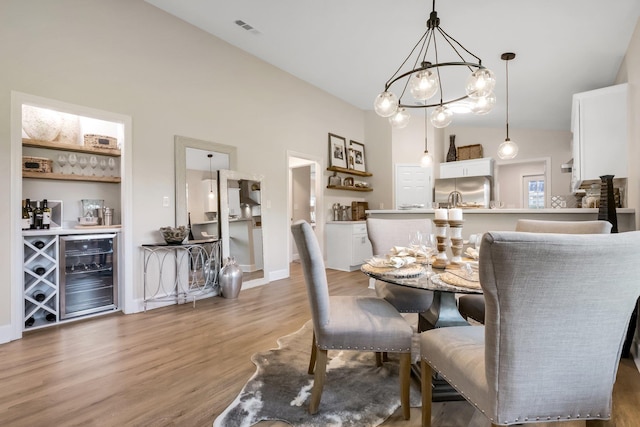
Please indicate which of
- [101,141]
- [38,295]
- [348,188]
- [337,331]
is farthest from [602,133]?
[38,295]

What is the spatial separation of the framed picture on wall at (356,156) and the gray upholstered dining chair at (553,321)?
5538 millimetres

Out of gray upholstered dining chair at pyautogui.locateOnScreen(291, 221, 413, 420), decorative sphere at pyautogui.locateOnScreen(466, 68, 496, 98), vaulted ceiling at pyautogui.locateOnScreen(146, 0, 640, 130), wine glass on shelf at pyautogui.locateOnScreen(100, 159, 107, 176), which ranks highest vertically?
vaulted ceiling at pyautogui.locateOnScreen(146, 0, 640, 130)

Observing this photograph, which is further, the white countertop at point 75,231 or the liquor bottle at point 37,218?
the liquor bottle at point 37,218

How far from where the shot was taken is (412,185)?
660cm

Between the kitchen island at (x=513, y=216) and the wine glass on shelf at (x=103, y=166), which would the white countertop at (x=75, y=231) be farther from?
the kitchen island at (x=513, y=216)

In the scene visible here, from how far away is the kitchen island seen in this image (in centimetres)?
279

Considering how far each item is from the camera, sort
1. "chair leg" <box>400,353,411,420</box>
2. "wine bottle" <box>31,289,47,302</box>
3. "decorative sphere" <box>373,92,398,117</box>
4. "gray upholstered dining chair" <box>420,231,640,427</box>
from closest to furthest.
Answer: "gray upholstered dining chair" <box>420,231,640,427</box> → "chair leg" <box>400,353,411,420</box> → "decorative sphere" <box>373,92,398,117</box> → "wine bottle" <box>31,289,47,302</box>

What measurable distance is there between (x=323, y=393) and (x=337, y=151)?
15.9 ft

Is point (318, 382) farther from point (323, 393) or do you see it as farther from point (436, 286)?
point (436, 286)

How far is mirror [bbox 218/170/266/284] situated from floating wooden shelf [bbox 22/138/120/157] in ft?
3.94

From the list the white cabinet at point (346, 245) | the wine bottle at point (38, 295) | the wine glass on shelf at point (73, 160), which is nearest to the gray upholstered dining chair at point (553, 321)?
the wine bottle at point (38, 295)

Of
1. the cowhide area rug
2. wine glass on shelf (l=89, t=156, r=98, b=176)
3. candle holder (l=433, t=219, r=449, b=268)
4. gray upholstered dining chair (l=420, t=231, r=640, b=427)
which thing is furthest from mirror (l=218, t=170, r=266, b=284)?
gray upholstered dining chair (l=420, t=231, r=640, b=427)

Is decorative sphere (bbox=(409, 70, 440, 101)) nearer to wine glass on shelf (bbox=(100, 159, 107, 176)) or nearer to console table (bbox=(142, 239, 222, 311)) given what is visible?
console table (bbox=(142, 239, 222, 311))

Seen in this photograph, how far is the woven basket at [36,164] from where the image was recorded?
3014mm
